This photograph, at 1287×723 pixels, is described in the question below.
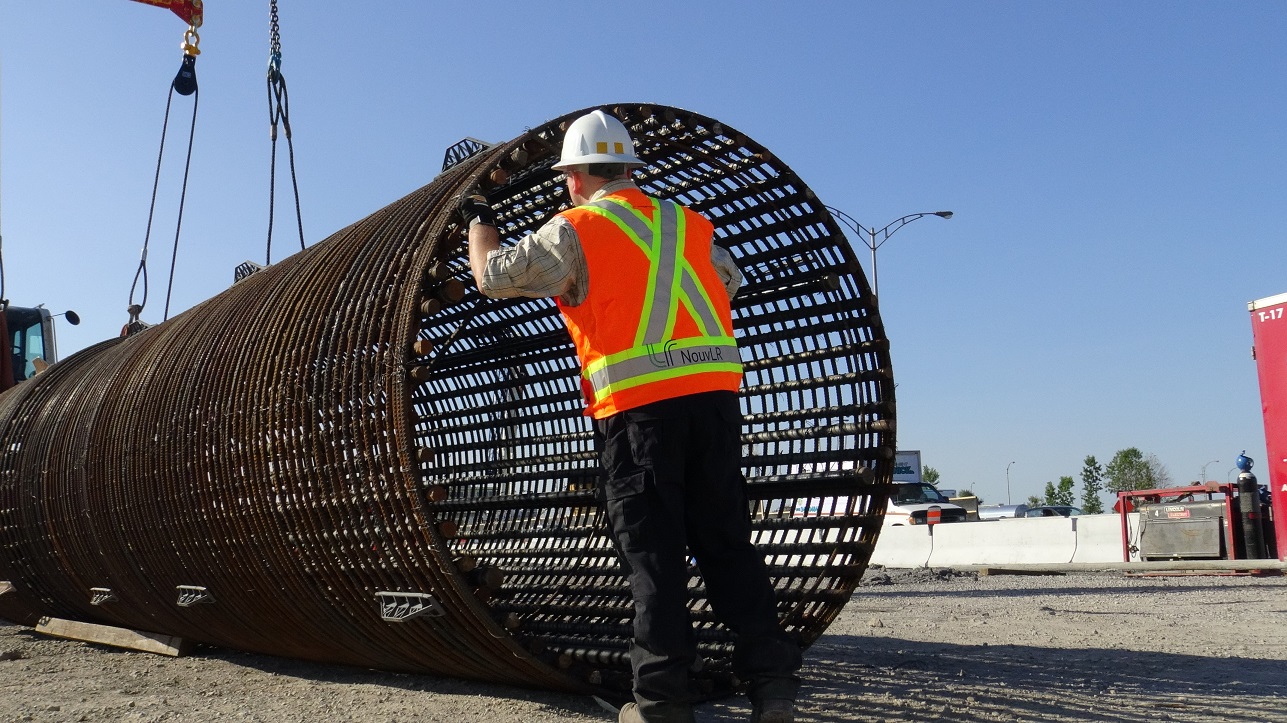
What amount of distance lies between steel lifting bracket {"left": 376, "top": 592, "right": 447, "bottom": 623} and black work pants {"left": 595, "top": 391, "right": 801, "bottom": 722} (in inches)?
37.7

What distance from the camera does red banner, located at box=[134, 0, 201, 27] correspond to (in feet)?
47.7

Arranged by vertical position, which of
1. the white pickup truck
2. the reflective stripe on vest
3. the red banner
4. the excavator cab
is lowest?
the white pickup truck

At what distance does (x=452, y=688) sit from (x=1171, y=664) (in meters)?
3.35

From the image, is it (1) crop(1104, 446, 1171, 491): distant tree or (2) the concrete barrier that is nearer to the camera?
(2) the concrete barrier

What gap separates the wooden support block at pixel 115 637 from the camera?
6621 millimetres

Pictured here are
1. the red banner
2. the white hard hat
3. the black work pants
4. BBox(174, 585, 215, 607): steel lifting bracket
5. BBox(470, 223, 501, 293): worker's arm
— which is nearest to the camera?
the black work pants

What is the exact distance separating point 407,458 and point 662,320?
1076mm

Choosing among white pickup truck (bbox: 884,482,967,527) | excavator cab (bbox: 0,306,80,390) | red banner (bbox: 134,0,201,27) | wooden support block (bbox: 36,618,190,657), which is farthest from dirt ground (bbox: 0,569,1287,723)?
white pickup truck (bbox: 884,482,967,527)

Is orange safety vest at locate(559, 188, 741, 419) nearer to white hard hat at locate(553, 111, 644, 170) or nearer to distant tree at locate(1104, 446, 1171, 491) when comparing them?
white hard hat at locate(553, 111, 644, 170)

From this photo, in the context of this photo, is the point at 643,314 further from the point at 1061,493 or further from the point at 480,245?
the point at 1061,493

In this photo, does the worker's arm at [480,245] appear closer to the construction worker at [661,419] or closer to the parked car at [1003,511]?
the construction worker at [661,419]

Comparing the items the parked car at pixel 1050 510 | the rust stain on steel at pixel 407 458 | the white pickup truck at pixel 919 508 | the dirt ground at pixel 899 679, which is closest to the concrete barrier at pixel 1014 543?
the white pickup truck at pixel 919 508

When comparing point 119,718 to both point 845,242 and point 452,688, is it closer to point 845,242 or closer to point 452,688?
point 452,688

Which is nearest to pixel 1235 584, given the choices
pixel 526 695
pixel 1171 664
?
pixel 1171 664
